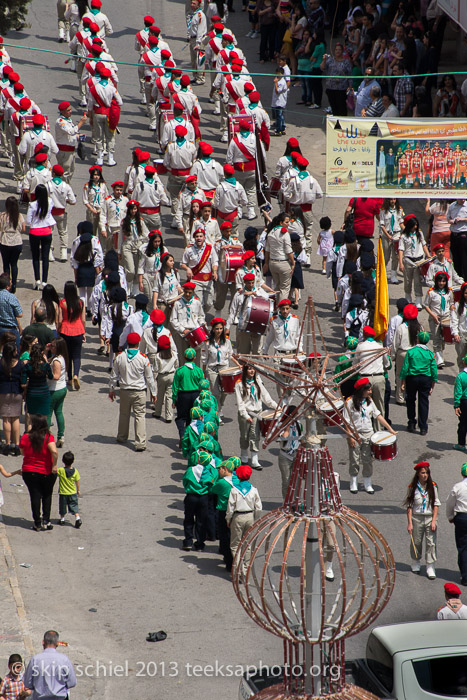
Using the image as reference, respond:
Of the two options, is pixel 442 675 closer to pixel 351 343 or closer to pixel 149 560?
pixel 149 560

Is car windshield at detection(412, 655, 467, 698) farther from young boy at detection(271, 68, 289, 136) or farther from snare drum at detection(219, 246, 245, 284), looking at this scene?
young boy at detection(271, 68, 289, 136)

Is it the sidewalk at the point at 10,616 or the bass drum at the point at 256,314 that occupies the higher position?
the bass drum at the point at 256,314

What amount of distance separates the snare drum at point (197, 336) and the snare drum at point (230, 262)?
1311mm

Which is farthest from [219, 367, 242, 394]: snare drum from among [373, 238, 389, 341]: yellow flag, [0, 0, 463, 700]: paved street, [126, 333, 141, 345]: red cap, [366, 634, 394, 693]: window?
[366, 634, 394, 693]: window

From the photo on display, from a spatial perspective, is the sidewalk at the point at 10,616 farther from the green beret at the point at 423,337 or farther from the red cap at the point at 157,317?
the green beret at the point at 423,337

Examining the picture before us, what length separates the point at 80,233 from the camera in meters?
18.1

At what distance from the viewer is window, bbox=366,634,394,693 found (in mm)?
10367

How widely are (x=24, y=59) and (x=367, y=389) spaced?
1626 cm

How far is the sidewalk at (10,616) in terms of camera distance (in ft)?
38.3

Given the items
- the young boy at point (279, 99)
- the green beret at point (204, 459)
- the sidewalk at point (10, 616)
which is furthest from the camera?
the young boy at point (279, 99)

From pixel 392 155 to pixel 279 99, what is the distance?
8.47 meters

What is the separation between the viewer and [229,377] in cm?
1597

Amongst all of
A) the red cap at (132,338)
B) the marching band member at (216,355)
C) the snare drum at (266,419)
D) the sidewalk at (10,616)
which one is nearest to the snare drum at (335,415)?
the snare drum at (266,419)

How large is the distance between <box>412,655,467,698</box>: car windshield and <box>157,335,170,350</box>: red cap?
709 centimetres
